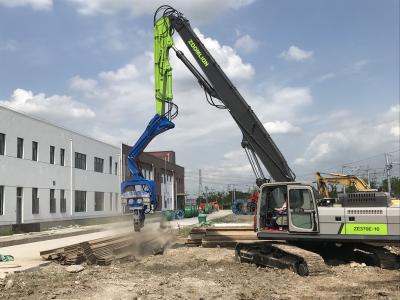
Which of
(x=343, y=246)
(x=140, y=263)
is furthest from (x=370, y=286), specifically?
(x=140, y=263)

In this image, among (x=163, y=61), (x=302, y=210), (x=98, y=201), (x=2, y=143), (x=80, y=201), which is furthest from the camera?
(x=98, y=201)

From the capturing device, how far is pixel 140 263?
1558cm

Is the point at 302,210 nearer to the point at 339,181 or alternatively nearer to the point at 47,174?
the point at 339,181

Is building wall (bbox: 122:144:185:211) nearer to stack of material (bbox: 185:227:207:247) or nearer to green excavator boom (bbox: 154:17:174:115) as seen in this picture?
stack of material (bbox: 185:227:207:247)

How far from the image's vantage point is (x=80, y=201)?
44.8 metres

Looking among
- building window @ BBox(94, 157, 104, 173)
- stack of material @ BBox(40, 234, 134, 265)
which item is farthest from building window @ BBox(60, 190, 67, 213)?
stack of material @ BBox(40, 234, 134, 265)

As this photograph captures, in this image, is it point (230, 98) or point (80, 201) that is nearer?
point (230, 98)

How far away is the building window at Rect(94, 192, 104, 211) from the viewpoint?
1919 inches

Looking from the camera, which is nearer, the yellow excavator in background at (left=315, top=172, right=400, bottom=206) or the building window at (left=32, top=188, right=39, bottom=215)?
the yellow excavator in background at (left=315, top=172, right=400, bottom=206)

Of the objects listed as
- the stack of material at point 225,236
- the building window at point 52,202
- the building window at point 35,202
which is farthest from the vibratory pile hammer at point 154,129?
the building window at point 52,202

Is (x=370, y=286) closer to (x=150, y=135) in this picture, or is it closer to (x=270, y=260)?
(x=270, y=260)

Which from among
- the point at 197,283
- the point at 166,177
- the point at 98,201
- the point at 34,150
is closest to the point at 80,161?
the point at 98,201

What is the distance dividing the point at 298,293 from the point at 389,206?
13.7 ft

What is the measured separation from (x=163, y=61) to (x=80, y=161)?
29221 mm
